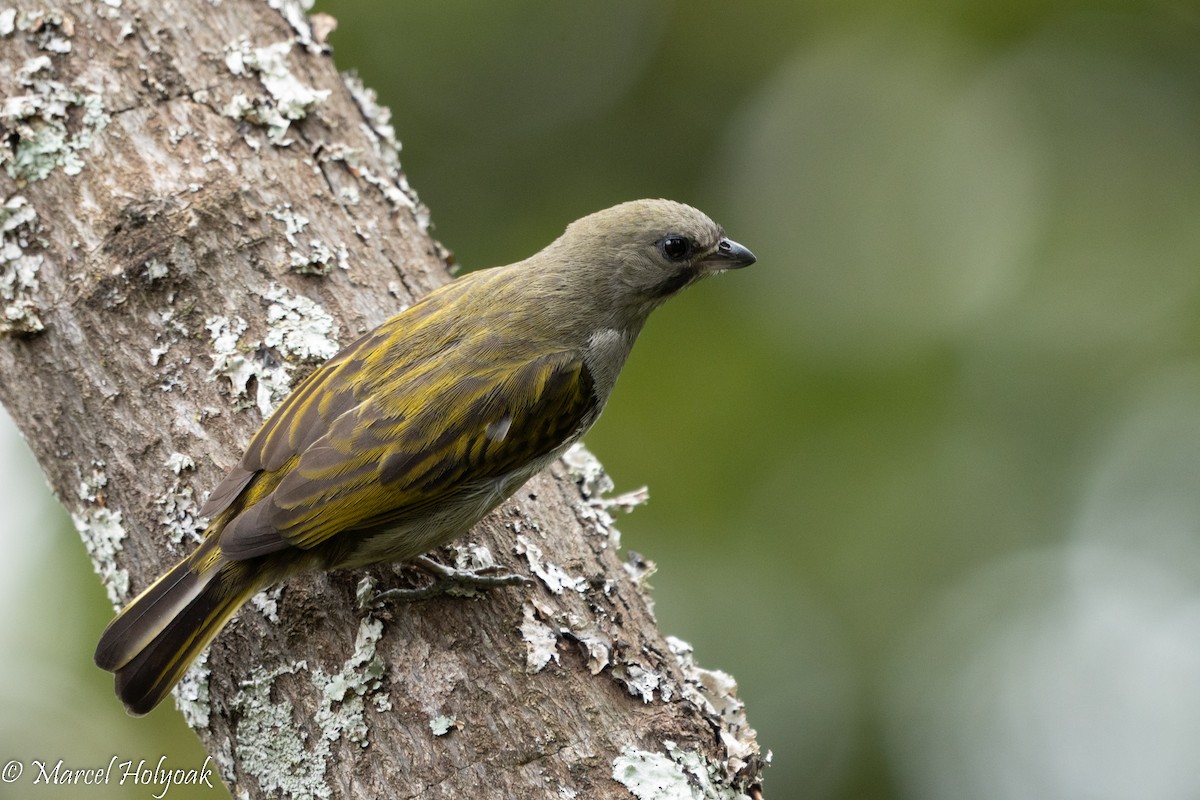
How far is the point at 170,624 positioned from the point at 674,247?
6.89 ft

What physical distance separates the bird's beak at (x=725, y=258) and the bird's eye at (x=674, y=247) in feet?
0.39

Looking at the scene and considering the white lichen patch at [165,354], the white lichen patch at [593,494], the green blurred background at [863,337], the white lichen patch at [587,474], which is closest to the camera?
the white lichen patch at [165,354]

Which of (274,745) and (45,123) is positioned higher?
(45,123)

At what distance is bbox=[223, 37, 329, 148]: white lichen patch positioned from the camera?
368 centimetres

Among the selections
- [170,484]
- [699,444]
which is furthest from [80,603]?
[699,444]

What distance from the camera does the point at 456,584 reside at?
3162mm

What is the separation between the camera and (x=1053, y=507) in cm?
631

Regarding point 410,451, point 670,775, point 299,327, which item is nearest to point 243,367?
point 299,327

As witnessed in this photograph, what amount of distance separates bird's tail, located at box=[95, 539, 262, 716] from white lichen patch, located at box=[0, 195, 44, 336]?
0.88m

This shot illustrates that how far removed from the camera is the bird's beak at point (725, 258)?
417 cm

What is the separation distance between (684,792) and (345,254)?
1957 mm

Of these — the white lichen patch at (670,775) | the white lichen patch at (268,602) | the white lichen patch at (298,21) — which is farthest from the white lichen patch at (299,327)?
the white lichen patch at (670,775)

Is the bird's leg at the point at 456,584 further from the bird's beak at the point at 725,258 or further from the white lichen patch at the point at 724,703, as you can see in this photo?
the bird's beak at the point at 725,258

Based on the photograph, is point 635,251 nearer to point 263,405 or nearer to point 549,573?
point 549,573
